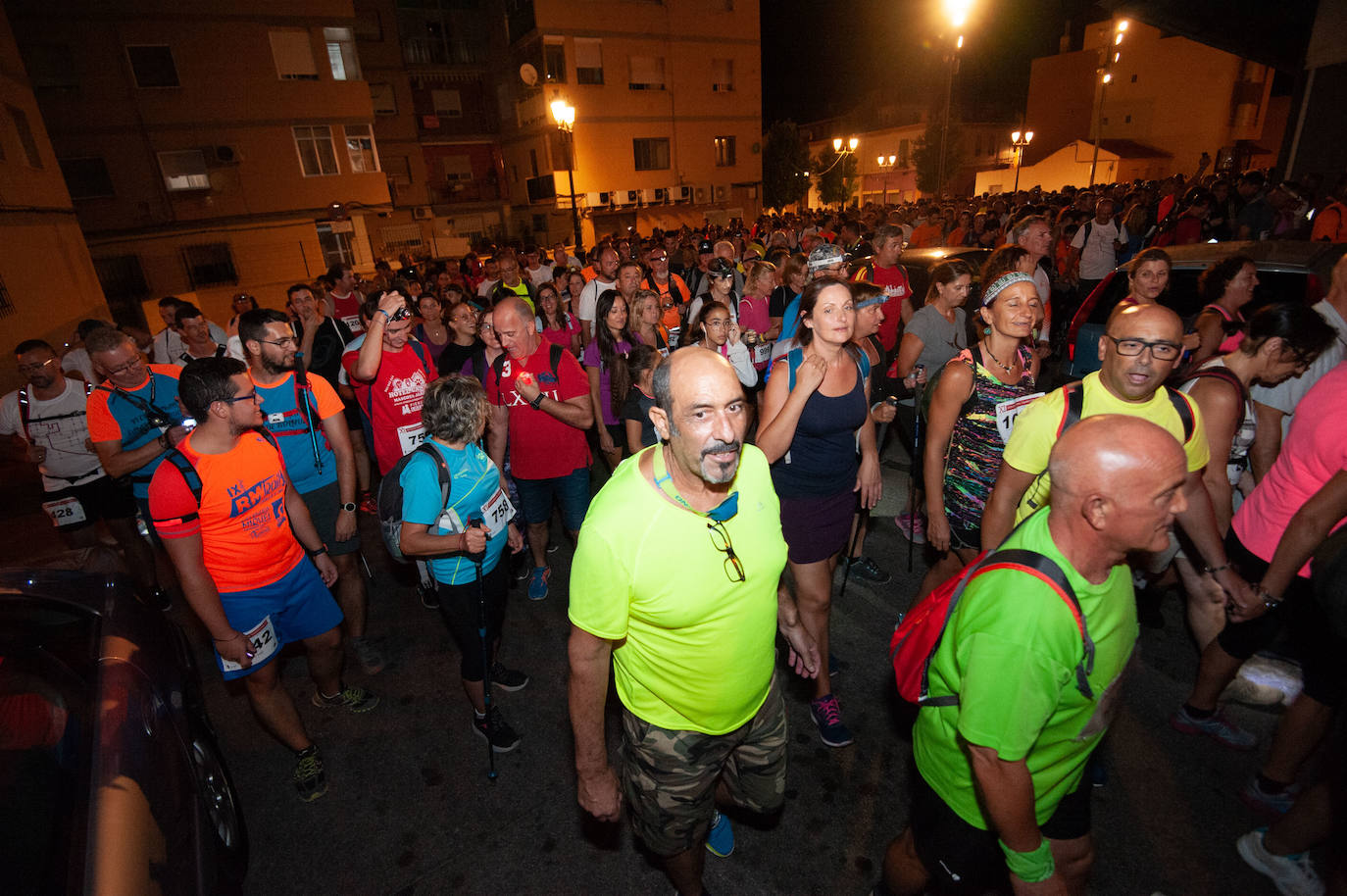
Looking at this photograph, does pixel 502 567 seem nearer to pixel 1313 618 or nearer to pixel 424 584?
pixel 424 584

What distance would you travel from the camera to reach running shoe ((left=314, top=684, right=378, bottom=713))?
408 centimetres

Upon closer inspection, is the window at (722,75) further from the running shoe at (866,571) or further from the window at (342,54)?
the running shoe at (866,571)

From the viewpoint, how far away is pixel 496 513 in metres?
3.39

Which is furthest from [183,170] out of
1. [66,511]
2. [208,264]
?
[66,511]

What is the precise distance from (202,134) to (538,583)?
85.1 ft

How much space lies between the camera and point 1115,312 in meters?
2.88

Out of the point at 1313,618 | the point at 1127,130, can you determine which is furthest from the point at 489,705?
the point at 1127,130

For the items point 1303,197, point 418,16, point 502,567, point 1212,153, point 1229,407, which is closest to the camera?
point 1229,407

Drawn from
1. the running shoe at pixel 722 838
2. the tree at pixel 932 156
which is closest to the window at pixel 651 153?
the tree at pixel 932 156

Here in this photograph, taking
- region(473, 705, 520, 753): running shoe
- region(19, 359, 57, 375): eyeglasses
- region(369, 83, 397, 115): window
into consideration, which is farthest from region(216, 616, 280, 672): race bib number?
region(369, 83, 397, 115): window

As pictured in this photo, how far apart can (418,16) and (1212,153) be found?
5193 cm

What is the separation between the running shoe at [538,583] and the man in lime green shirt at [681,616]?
2.87 meters

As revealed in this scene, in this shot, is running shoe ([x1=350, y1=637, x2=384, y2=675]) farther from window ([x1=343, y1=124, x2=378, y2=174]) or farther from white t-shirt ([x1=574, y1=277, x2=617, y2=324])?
window ([x1=343, y1=124, x2=378, y2=174])

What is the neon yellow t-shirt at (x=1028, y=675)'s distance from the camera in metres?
1.68
